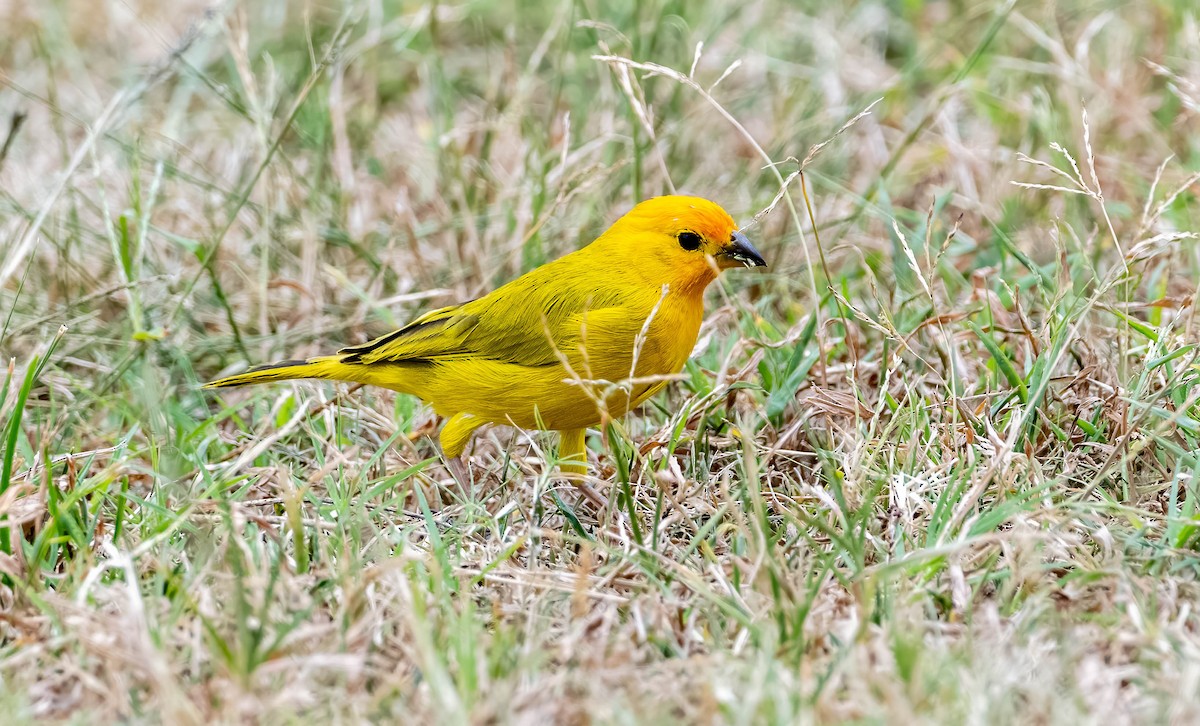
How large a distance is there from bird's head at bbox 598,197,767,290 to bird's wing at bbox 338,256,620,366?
0.51 ft

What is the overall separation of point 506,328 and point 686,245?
21.9 inches

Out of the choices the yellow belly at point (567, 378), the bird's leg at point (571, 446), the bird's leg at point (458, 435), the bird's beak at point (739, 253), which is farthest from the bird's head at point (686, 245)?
the bird's leg at point (458, 435)

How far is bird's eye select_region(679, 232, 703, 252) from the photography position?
3670 millimetres

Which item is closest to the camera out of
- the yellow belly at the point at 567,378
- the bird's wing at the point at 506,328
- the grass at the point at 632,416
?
the grass at the point at 632,416

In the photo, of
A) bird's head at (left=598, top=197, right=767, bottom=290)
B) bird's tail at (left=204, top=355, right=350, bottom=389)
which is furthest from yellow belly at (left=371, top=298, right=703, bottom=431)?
bird's tail at (left=204, top=355, right=350, bottom=389)

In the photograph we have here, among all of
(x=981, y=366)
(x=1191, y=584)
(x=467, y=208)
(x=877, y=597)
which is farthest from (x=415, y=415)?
(x=1191, y=584)

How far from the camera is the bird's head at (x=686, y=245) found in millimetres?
3652

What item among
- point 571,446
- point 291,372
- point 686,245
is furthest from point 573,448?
point 291,372

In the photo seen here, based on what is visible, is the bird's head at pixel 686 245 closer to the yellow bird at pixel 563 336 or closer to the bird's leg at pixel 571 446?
the yellow bird at pixel 563 336

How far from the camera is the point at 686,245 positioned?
145 inches

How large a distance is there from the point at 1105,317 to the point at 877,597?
5.97ft

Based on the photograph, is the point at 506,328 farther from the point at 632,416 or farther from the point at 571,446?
the point at 632,416

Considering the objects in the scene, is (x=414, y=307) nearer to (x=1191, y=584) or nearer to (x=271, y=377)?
(x=271, y=377)

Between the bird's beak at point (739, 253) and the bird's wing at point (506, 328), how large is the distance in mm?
325
